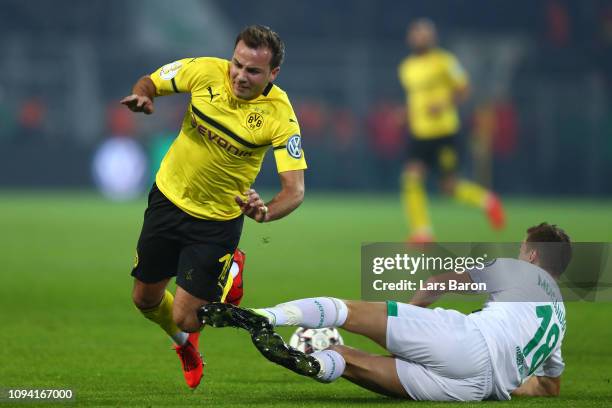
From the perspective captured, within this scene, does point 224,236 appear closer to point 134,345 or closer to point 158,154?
point 134,345

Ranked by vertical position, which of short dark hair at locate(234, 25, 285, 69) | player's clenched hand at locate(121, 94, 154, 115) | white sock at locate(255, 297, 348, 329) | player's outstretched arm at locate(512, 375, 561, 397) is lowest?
player's outstretched arm at locate(512, 375, 561, 397)

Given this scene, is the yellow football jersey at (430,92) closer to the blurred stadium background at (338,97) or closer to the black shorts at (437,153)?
the black shorts at (437,153)

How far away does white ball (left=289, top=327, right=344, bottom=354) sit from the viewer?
22.9ft

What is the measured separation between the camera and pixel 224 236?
22.9 feet

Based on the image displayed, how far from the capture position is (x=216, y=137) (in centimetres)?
681

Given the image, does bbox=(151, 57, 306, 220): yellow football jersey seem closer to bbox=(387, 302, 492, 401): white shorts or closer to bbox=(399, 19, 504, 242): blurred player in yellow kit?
bbox=(387, 302, 492, 401): white shorts

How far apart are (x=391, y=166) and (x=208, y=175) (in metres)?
21.9

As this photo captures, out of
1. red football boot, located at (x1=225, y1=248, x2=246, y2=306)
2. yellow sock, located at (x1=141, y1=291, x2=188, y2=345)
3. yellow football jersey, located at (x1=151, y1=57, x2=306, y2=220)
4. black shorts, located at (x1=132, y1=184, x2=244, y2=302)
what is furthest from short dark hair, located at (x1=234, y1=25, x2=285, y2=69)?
yellow sock, located at (x1=141, y1=291, x2=188, y2=345)

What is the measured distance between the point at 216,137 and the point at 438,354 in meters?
1.85

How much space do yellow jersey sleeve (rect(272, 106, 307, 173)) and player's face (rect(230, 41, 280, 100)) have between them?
22cm

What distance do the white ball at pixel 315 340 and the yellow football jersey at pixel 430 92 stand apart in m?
9.65

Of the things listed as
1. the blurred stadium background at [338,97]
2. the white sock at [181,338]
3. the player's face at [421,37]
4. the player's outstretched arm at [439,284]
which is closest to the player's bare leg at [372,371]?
the player's outstretched arm at [439,284]

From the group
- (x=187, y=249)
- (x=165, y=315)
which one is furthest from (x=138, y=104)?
(x=165, y=315)

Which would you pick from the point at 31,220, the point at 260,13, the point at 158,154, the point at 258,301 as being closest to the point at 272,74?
the point at 258,301
